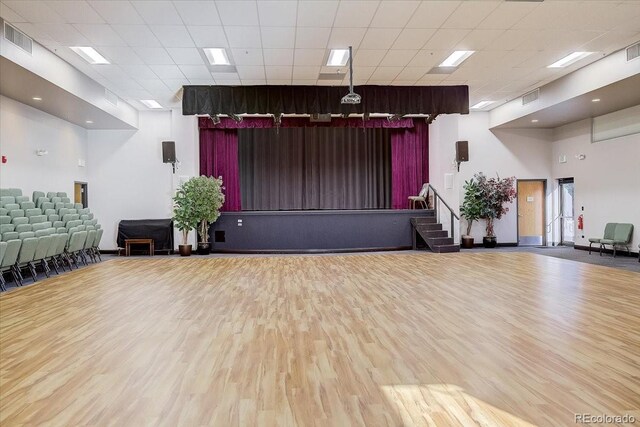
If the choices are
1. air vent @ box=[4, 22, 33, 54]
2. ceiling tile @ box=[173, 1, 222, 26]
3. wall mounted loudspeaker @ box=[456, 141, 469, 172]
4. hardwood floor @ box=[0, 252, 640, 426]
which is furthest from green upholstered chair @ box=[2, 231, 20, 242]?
wall mounted loudspeaker @ box=[456, 141, 469, 172]

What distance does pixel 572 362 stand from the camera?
126 inches

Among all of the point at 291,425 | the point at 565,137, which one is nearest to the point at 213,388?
the point at 291,425

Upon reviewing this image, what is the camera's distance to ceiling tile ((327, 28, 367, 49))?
641 cm

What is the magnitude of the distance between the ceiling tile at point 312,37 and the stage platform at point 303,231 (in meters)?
5.20

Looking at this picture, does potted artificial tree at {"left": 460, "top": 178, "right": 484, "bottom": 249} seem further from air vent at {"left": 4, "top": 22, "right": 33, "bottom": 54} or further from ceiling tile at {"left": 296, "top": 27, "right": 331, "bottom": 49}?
air vent at {"left": 4, "top": 22, "right": 33, "bottom": 54}

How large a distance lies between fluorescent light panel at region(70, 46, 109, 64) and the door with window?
1241 cm

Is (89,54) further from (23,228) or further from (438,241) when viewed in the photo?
(438,241)

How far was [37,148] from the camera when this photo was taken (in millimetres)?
9344

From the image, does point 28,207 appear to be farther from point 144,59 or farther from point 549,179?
point 549,179

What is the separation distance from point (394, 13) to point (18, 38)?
5737 millimetres

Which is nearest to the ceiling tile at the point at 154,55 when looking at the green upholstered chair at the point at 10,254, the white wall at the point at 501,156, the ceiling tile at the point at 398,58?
the green upholstered chair at the point at 10,254

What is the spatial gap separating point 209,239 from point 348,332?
8.42 m

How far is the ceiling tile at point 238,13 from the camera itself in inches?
218

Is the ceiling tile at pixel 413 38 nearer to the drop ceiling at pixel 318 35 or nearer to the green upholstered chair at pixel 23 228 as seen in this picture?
the drop ceiling at pixel 318 35
